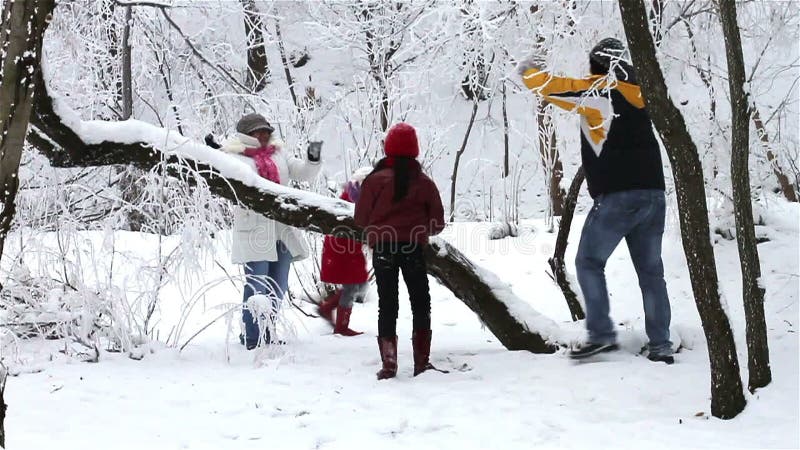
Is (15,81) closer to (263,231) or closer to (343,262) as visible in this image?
(263,231)

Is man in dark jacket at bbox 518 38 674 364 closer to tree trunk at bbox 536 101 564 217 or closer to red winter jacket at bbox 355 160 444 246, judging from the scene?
red winter jacket at bbox 355 160 444 246

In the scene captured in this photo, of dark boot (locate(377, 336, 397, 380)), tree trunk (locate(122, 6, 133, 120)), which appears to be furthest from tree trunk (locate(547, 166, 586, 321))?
tree trunk (locate(122, 6, 133, 120))

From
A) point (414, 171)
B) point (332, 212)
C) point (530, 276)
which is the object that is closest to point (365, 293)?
point (530, 276)

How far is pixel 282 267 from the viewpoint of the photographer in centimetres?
521

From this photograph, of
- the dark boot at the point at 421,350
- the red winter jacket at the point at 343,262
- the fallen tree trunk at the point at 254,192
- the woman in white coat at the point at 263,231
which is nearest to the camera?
the fallen tree trunk at the point at 254,192

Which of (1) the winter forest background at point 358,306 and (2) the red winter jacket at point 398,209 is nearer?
(1) the winter forest background at point 358,306

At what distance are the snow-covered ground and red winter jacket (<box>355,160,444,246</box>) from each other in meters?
0.73

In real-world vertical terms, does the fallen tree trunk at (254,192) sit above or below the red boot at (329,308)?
above

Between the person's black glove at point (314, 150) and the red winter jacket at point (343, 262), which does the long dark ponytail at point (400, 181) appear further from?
the red winter jacket at point (343, 262)

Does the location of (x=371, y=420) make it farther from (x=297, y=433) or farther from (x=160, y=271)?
(x=160, y=271)

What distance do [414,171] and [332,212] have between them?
0.61 metres

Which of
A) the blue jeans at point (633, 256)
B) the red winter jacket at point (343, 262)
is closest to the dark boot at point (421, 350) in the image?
the blue jeans at point (633, 256)

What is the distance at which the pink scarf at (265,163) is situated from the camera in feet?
16.7

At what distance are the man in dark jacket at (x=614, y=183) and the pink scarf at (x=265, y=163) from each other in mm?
1752
